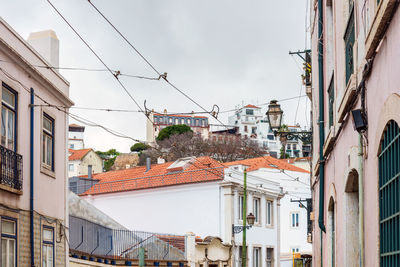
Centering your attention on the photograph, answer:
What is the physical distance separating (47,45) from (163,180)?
20.4 meters

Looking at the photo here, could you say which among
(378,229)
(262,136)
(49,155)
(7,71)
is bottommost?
(378,229)

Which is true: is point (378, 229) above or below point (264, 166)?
below

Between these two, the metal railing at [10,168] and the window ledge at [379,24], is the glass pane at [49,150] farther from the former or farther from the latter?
the window ledge at [379,24]

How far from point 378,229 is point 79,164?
105143mm

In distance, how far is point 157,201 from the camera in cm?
3850

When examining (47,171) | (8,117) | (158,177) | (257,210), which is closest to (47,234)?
(47,171)

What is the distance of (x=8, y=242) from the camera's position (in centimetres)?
1492

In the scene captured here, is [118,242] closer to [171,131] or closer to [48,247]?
[48,247]

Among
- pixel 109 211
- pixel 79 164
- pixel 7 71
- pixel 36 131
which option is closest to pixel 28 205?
pixel 36 131

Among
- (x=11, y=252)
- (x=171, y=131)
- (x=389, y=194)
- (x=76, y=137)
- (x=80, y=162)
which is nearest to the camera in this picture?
(x=389, y=194)

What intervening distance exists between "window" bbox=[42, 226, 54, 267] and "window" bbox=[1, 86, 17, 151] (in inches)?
115

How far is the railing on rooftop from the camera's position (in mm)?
36938

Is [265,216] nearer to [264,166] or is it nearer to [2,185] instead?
[264,166]

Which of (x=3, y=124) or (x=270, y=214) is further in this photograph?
(x=270, y=214)
